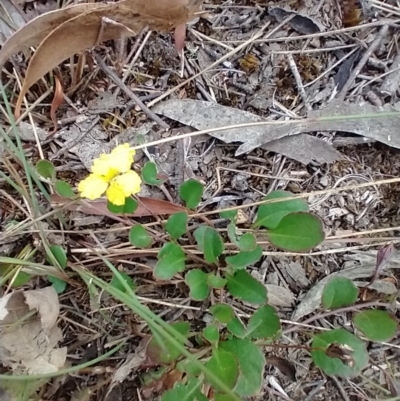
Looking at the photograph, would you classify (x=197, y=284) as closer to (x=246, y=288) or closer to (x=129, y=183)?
(x=246, y=288)

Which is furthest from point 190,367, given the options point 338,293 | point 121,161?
point 121,161

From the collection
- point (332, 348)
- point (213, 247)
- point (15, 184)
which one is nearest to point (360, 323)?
point (332, 348)

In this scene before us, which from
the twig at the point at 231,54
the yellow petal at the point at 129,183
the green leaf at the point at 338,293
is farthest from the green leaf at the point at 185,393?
the twig at the point at 231,54

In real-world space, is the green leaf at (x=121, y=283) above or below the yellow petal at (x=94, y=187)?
below

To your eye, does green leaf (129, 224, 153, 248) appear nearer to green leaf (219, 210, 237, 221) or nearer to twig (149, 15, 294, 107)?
green leaf (219, 210, 237, 221)

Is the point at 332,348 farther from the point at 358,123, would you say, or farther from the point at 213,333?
the point at 358,123

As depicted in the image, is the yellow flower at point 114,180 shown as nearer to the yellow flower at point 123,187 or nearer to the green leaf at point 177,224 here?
the yellow flower at point 123,187
